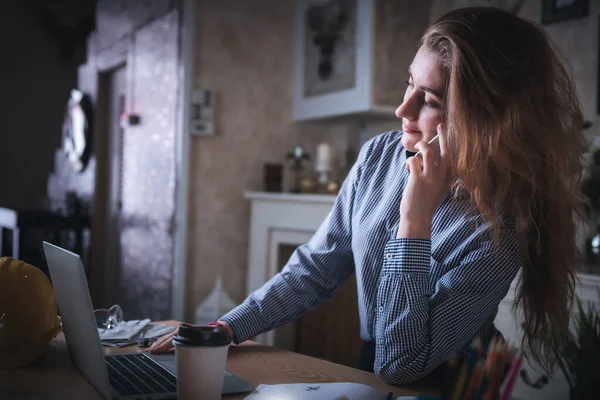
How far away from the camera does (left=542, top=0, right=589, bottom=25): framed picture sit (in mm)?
2631

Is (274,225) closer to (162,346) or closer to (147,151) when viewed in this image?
(147,151)

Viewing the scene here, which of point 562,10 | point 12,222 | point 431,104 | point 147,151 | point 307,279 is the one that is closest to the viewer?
point 431,104

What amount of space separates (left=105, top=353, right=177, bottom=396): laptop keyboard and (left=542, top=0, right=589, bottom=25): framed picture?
7.76ft

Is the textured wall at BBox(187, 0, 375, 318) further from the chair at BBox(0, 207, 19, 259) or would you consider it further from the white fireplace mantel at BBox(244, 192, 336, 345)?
the chair at BBox(0, 207, 19, 259)

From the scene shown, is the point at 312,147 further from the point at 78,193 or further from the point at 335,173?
the point at 78,193

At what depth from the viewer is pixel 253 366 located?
1.16m

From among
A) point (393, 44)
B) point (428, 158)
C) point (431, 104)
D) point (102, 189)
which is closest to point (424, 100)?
point (431, 104)

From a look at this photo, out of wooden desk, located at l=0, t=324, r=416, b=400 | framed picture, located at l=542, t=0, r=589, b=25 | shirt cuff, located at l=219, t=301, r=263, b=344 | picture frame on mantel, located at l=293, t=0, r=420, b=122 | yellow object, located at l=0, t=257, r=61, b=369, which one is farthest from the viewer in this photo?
picture frame on mantel, located at l=293, t=0, r=420, b=122

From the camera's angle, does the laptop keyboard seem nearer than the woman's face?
Yes

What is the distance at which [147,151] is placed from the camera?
3.81 meters

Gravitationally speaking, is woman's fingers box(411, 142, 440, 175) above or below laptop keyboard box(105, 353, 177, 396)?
above

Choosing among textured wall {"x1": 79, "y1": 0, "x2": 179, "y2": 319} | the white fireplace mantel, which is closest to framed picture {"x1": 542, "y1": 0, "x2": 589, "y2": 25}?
the white fireplace mantel

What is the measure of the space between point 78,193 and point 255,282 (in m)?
2.54

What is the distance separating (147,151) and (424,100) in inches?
110
